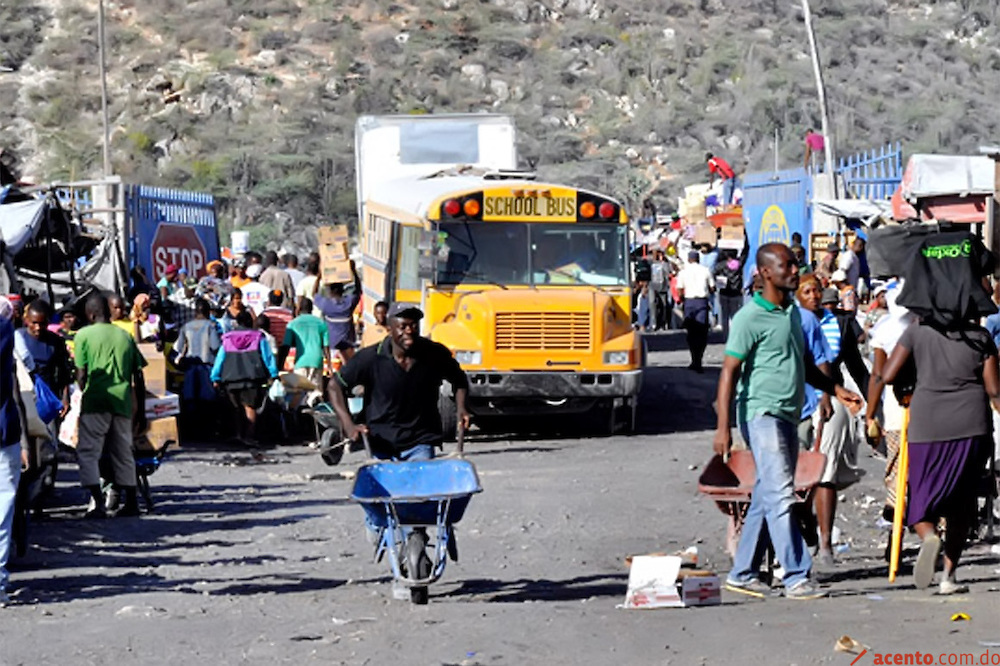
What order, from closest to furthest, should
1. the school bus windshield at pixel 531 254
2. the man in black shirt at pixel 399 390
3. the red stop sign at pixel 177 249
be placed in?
the man in black shirt at pixel 399 390 < the school bus windshield at pixel 531 254 < the red stop sign at pixel 177 249

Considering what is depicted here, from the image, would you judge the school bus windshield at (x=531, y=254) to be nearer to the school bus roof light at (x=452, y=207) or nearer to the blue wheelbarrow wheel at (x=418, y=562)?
the school bus roof light at (x=452, y=207)

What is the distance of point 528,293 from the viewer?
→ 2078cm

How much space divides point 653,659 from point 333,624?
6.29 feet

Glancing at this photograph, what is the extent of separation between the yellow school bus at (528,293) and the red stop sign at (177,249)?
35.8 feet

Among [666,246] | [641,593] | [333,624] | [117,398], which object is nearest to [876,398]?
[641,593]

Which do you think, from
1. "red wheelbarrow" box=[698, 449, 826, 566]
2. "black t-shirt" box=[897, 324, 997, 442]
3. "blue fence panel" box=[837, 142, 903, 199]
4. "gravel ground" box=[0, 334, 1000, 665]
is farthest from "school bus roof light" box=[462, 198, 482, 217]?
"blue fence panel" box=[837, 142, 903, 199]

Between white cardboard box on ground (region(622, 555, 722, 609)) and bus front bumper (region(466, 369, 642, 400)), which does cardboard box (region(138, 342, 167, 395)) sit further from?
white cardboard box on ground (region(622, 555, 722, 609))

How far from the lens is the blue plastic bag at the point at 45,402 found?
44.8ft

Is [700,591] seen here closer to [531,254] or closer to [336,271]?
[531,254]

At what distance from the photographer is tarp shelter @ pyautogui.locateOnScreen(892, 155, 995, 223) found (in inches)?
939

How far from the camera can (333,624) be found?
32.7 feet

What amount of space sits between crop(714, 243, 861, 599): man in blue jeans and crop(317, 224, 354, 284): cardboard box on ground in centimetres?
1704

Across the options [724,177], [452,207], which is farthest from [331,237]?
[724,177]

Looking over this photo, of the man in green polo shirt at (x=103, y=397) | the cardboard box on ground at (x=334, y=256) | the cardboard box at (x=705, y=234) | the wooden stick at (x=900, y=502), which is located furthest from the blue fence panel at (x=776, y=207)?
the wooden stick at (x=900, y=502)
